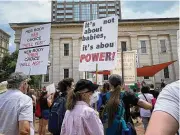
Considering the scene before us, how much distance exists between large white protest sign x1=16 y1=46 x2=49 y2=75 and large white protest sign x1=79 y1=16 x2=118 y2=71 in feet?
3.55

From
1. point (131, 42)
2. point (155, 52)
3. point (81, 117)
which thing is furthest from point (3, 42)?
point (81, 117)

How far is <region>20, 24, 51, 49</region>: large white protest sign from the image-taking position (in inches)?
245

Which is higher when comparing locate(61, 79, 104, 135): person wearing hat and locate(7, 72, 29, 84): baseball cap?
locate(7, 72, 29, 84): baseball cap

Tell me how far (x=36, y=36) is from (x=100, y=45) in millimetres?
2119

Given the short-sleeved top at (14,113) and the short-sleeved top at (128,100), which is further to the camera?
the short-sleeved top at (128,100)

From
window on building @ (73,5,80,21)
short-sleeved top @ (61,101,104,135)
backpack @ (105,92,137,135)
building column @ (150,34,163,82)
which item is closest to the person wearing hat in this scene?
short-sleeved top @ (61,101,104,135)

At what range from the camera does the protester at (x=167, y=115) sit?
0.90 m

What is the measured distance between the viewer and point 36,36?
6473 millimetres

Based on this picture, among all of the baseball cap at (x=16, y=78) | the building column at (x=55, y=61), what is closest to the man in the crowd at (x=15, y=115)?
the baseball cap at (x=16, y=78)

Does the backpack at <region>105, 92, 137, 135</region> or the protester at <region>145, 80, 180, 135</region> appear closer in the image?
the protester at <region>145, 80, 180, 135</region>

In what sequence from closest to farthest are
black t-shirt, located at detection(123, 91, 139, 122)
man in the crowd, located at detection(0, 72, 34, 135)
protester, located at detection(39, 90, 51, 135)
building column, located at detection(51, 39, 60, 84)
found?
man in the crowd, located at detection(0, 72, 34, 135) < black t-shirt, located at detection(123, 91, 139, 122) < protester, located at detection(39, 90, 51, 135) < building column, located at detection(51, 39, 60, 84)

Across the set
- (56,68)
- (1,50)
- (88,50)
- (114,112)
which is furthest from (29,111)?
(1,50)

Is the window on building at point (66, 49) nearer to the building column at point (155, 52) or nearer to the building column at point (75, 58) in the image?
the building column at point (75, 58)

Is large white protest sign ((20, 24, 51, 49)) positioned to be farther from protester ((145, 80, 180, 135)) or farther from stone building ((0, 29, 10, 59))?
stone building ((0, 29, 10, 59))
